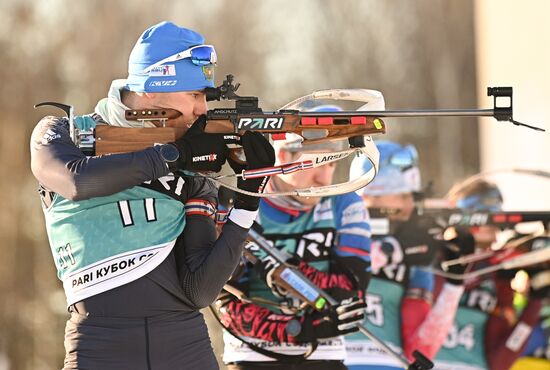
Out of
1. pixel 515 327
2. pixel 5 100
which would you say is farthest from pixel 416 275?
pixel 5 100

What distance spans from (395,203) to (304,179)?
239 cm

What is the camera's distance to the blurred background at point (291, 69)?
16.5 m

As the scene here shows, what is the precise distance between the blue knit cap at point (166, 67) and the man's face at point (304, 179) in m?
1.28

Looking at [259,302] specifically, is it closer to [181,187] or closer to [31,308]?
[181,187]

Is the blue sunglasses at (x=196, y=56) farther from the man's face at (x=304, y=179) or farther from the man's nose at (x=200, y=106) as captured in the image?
the man's face at (x=304, y=179)

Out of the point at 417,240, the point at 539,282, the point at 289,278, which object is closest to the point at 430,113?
the point at 289,278

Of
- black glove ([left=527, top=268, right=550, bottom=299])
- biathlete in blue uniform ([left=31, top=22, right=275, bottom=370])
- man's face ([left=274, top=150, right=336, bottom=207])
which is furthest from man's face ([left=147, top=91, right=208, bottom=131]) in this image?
black glove ([left=527, top=268, right=550, bottom=299])

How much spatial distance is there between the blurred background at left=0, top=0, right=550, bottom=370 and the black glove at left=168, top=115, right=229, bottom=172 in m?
9.44

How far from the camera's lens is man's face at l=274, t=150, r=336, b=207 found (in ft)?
20.6

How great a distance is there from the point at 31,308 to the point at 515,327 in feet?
26.6

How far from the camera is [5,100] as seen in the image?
733 inches

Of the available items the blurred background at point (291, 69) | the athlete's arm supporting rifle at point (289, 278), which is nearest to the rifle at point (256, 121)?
the athlete's arm supporting rifle at point (289, 278)

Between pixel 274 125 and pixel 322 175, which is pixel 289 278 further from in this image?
pixel 274 125

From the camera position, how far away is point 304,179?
20.7 ft
